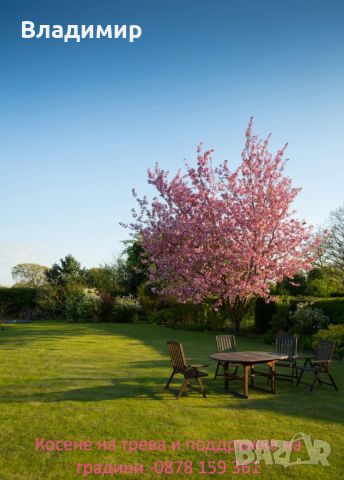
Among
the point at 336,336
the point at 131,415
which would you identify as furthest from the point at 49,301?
the point at 131,415

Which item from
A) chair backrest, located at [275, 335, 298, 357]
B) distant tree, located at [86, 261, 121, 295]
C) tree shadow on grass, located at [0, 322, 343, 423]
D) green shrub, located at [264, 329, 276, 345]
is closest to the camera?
tree shadow on grass, located at [0, 322, 343, 423]

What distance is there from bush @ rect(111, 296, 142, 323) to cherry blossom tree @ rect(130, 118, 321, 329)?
807cm

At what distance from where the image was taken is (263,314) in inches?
798

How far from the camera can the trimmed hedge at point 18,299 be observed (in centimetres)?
3172

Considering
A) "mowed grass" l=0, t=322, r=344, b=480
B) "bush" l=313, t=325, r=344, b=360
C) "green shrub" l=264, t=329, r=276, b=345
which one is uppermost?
"bush" l=313, t=325, r=344, b=360

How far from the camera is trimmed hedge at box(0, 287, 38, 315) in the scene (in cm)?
3172

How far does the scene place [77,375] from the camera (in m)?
9.62

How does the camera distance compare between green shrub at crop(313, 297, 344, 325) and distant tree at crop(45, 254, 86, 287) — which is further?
distant tree at crop(45, 254, 86, 287)

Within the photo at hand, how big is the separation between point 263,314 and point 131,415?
14.6m

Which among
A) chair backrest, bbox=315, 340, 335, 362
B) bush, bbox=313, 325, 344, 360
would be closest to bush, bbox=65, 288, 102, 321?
bush, bbox=313, 325, 344, 360

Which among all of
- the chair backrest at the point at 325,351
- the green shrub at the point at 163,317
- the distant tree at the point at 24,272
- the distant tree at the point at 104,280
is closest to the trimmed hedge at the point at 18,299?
the distant tree at the point at 104,280

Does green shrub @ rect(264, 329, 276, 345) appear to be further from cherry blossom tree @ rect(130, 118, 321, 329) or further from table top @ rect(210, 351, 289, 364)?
table top @ rect(210, 351, 289, 364)

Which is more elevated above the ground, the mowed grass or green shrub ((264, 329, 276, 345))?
the mowed grass

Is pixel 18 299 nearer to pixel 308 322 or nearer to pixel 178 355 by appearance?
pixel 308 322
